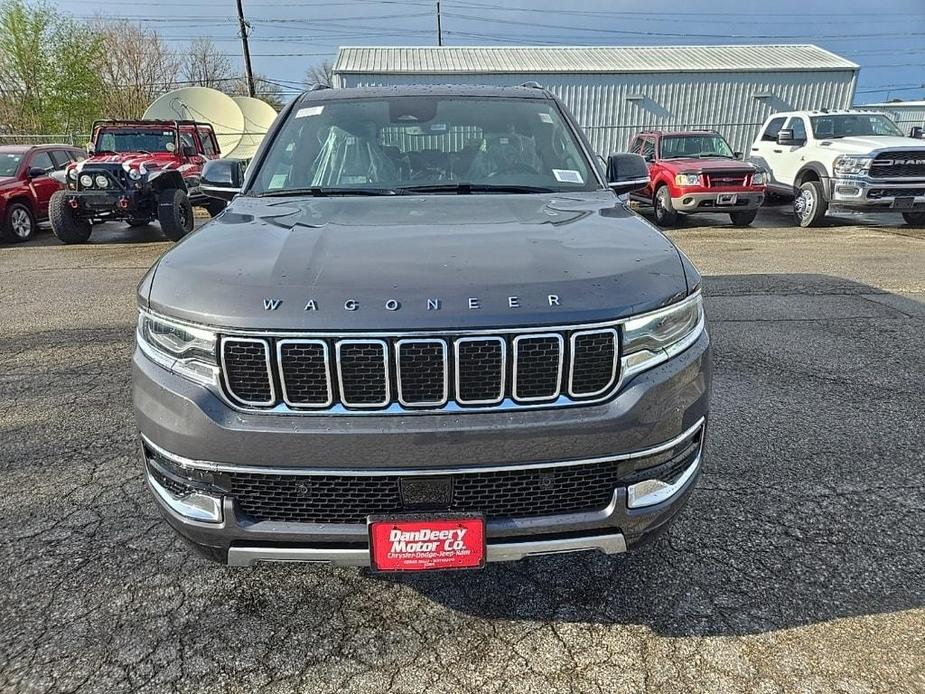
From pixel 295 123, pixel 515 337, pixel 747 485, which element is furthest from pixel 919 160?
pixel 515 337

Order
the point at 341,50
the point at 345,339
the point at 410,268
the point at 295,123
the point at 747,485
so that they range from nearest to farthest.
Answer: the point at 345,339, the point at 410,268, the point at 747,485, the point at 295,123, the point at 341,50

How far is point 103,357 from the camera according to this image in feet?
16.0

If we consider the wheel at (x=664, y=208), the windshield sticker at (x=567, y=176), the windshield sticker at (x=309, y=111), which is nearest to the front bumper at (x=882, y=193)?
the wheel at (x=664, y=208)

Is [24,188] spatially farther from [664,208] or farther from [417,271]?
[417,271]

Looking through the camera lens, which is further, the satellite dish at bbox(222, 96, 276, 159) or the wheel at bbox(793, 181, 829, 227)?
the satellite dish at bbox(222, 96, 276, 159)

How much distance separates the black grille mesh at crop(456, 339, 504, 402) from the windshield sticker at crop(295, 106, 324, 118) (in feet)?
7.36

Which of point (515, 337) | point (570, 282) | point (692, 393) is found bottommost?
point (692, 393)

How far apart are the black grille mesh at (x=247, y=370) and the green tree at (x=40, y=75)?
106 ft

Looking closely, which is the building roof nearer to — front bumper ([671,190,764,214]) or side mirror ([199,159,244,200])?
front bumper ([671,190,764,214])

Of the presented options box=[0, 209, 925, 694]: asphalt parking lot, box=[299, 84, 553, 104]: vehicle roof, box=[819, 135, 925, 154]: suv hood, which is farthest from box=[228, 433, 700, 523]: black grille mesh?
box=[819, 135, 925, 154]: suv hood

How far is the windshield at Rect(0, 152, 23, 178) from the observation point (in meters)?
11.1

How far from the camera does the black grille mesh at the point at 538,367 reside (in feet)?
5.68

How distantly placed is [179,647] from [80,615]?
44 cm

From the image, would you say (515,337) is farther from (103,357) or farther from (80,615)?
(103,357)
